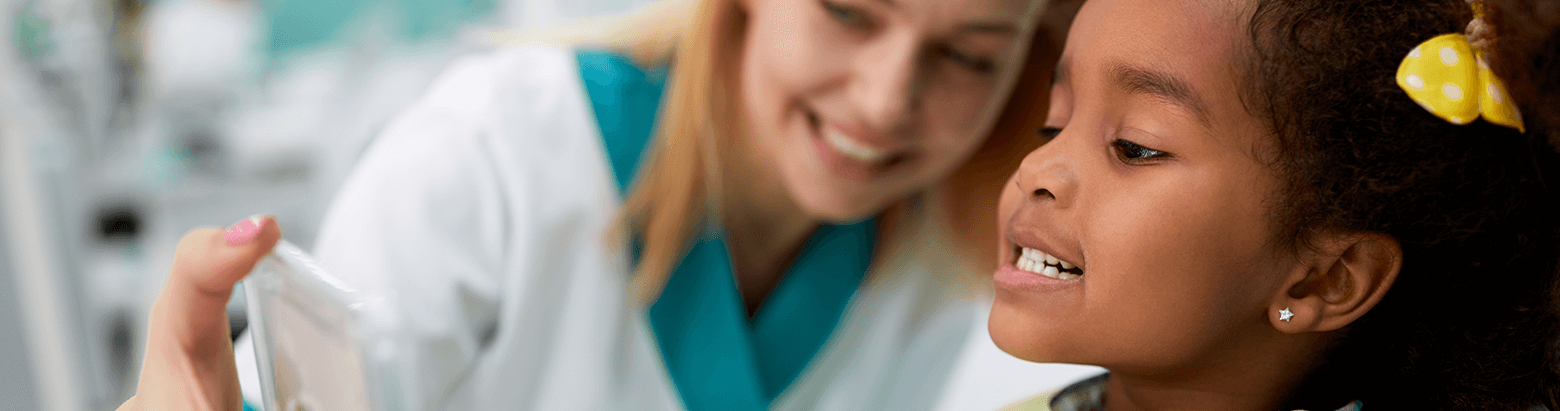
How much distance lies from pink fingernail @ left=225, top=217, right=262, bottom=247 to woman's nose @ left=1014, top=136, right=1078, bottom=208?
0.75 feet

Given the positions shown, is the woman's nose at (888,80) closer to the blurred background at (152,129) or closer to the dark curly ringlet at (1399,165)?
the dark curly ringlet at (1399,165)

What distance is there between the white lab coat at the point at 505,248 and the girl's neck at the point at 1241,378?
0.41 ft

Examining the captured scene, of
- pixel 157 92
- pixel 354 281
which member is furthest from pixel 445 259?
pixel 157 92

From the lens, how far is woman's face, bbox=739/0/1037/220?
1.46 feet

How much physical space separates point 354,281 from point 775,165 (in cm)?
22

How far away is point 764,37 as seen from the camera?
1.63 feet

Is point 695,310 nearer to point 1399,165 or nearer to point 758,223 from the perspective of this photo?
point 758,223

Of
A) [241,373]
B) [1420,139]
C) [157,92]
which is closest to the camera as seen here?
[1420,139]

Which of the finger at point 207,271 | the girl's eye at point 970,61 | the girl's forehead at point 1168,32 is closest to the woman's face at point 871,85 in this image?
the girl's eye at point 970,61

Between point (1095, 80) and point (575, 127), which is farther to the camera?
point (575, 127)

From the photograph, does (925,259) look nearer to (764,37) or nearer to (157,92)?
(764,37)

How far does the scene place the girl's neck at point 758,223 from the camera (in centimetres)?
59

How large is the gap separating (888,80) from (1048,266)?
151mm

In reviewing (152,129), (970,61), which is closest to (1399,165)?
(970,61)
